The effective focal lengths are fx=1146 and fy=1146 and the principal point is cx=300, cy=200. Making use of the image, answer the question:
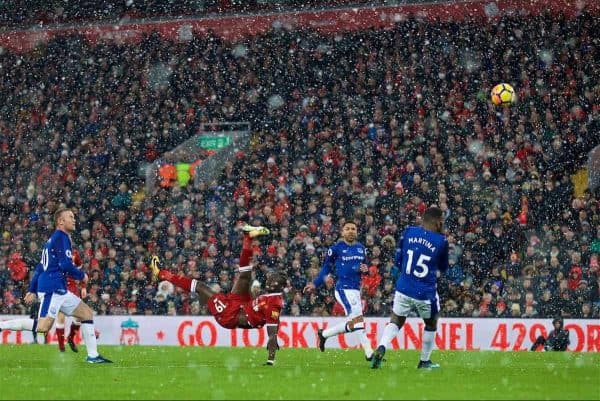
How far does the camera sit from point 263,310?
48.2 feet

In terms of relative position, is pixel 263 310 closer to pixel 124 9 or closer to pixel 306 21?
pixel 306 21

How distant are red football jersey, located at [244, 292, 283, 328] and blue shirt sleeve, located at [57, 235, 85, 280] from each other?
7.29ft

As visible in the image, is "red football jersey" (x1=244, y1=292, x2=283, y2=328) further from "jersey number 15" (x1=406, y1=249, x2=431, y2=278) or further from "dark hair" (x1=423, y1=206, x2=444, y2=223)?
"dark hair" (x1=423, y1=206, x2=444, y2=223)

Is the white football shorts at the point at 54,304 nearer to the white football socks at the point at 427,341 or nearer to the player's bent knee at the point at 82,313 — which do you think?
the player's bent knee at the point at 82,313

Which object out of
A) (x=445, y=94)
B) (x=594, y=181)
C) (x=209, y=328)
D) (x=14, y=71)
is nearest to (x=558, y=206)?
(x=594, y=181)

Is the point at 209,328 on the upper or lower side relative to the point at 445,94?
lower

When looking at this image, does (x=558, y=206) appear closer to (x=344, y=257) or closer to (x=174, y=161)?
(x=344, y=257)

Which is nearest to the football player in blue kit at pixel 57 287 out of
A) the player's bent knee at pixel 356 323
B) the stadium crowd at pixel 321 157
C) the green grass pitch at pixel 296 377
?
the green grass pitch at pixel 296 377

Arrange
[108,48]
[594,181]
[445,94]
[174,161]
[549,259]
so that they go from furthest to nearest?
[108,48] → [174,161] → [445,94] → [594,181] → [549,259]

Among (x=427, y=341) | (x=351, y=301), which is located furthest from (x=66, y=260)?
(x=427, y=341)

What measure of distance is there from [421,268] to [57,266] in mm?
4755

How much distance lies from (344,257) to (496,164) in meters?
10.3

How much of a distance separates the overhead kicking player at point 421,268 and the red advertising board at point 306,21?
1765 cm

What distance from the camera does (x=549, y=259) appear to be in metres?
22.2
